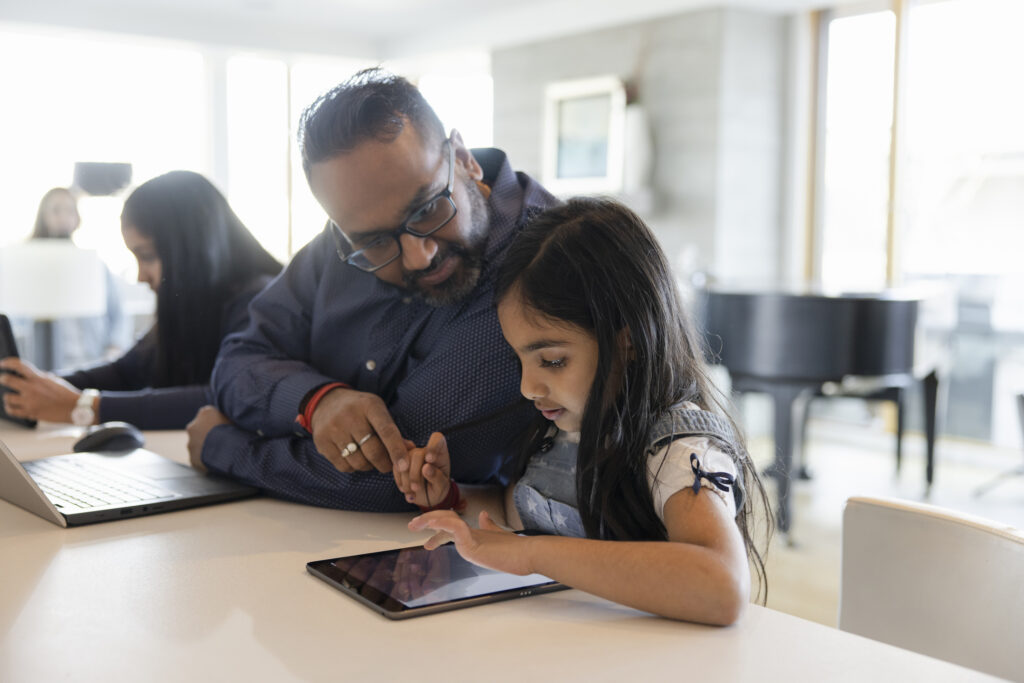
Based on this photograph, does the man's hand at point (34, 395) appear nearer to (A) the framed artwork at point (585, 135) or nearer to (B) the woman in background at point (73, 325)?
(B) the woman in background at point (73, 325)

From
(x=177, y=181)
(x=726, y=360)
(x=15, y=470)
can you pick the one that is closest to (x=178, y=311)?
(x=177, y=181)

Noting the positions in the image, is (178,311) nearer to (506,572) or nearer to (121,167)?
(506,572)

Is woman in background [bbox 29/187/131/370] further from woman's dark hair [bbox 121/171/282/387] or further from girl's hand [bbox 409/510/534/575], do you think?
girl's hand [bbox 409/510/534/575]

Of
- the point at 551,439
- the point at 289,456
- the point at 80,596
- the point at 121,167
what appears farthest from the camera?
the point at 121,167

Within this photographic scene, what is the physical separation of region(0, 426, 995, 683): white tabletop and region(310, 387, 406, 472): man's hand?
0.50 feet

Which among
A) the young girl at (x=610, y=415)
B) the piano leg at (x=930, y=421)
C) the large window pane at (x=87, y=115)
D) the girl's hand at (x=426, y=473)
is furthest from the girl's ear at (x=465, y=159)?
the large window pane at (x=87, y=115)

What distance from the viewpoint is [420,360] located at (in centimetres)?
137

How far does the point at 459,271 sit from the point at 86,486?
0.63 metres

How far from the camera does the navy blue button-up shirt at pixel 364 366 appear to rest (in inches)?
50.0

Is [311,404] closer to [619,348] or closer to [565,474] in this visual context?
Result: [565,474]

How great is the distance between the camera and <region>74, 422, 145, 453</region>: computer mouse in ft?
5.32

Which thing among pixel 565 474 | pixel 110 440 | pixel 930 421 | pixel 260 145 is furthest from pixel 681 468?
pixel 260 145

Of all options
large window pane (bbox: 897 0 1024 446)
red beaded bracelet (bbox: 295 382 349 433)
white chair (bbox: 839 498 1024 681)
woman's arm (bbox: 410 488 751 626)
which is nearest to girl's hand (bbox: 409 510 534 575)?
woman's arm (bbox: 410 488 751 626)

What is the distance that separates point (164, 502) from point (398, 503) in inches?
12.4
